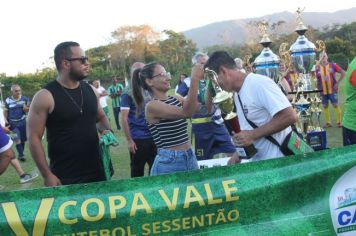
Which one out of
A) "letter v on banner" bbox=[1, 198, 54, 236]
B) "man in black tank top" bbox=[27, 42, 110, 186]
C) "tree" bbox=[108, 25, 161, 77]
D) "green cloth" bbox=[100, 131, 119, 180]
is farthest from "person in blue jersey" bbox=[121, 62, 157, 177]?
"tree" bbox=[108, 25, 161, 77]

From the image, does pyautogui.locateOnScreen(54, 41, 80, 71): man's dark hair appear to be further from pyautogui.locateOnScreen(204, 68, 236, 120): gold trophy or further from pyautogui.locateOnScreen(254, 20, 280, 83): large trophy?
pyautogui.locateOnScreen(254, 20, 280, 83): large trophy

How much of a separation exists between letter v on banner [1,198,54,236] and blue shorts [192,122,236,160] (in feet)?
10.8

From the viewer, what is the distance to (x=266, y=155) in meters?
3.17

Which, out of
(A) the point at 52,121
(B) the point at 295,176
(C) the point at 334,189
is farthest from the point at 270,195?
(A) the point at 52,121

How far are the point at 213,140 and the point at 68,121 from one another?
246cm

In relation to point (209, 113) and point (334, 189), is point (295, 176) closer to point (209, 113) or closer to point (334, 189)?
point (334, 189)

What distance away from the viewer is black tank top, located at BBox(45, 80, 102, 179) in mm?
3445

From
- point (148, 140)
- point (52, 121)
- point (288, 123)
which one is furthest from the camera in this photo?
point (148, 140)

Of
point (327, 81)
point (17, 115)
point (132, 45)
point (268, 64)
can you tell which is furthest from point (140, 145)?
point (132, 45)

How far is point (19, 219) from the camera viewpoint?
244cm

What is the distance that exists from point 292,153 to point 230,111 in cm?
53

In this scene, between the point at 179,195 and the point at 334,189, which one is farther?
the point at 334,189

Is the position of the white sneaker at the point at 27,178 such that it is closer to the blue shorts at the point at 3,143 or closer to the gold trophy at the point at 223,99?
the blue shorts at the point at 3,143

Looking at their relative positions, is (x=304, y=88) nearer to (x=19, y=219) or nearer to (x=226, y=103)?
(x=226, y=103)
